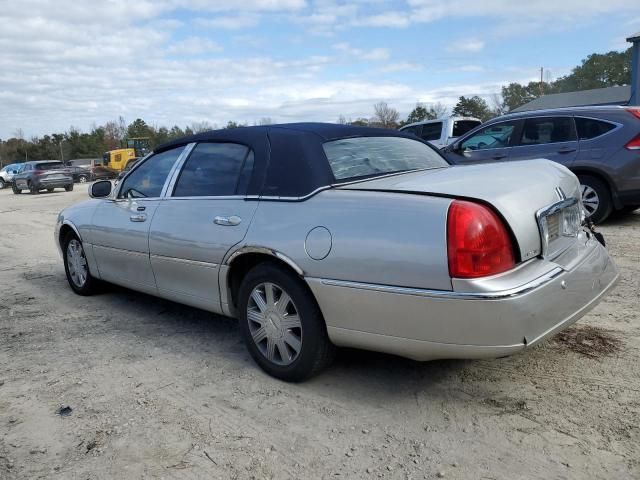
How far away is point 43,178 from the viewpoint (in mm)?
26062

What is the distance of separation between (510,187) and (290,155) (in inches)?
52.9

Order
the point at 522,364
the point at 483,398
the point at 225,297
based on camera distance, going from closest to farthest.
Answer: the point at 483,398 < the point at 522,364 < the point at 225,297

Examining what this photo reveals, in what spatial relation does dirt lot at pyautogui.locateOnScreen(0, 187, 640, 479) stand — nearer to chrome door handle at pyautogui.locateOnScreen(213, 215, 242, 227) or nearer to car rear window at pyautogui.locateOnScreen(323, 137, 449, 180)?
Answer: chrome door handle at pyautogui.locateOnScreen(213, 215, 242, 227)

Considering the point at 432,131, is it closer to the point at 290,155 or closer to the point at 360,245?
the point at 290,155

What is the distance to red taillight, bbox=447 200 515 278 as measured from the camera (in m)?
2.64

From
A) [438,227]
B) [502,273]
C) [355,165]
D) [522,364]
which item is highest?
[355,165]

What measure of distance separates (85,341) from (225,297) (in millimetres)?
1400

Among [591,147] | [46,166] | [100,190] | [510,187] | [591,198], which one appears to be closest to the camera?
[510,187]

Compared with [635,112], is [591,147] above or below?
below

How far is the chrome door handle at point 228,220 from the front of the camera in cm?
360

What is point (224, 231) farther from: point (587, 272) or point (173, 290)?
point (587, 272)

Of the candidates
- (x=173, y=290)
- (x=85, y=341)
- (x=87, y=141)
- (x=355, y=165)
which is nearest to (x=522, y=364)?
(x=355, y=165)

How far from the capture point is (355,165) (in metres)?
3.58

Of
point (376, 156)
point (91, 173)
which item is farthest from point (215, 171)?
point (91, 173)
